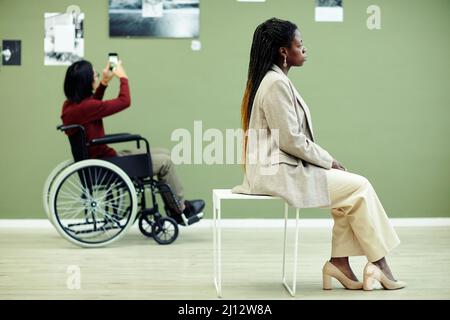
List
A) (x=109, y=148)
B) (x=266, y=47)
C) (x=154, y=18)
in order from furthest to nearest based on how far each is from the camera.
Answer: (x=154, y=18), (x=109, y=148), (x=266, y=47)

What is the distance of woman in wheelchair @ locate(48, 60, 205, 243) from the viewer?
4109mm

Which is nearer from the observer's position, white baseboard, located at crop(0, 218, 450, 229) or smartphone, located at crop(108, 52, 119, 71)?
smartphone, located at crop(108, 52, 119, 71)

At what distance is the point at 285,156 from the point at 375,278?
60cm

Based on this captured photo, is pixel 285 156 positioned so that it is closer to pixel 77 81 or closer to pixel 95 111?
pixel 95 111

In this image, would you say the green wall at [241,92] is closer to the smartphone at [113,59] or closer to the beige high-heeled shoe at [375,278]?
the smartphone at [113,59]

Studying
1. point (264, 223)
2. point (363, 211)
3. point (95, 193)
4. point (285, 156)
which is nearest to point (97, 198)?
point (95, 193)

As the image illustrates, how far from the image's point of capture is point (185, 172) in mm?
4980

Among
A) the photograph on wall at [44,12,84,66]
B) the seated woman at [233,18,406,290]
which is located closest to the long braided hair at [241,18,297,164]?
the seated woman at [233,18,406,290]

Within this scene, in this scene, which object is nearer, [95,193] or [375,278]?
[375,278]

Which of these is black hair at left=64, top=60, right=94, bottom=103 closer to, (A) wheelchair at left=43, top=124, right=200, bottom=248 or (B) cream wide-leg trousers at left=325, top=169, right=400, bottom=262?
(A) wheelchair at left=43, top=124, right=200, bottom=248

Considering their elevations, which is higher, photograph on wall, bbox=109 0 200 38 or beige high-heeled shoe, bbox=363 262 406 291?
photograph on wall, bbox=109 0 200 38

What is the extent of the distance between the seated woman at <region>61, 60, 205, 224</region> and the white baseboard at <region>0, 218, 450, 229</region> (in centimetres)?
73

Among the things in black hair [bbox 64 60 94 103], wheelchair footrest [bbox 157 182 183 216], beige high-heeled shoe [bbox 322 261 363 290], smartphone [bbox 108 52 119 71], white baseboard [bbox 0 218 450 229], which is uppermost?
smartphone [bbox 108 52 119 71]

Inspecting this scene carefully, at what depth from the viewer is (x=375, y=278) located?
2914 millimetres
